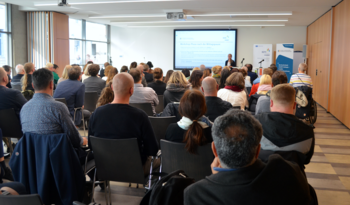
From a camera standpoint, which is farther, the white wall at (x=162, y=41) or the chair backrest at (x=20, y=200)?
the white wall at (x=162, y=41)

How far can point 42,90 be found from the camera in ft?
8.89

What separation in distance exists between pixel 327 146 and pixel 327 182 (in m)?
1.87


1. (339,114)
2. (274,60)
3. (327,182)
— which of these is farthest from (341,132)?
(274,60)

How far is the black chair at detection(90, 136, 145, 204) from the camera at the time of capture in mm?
2480

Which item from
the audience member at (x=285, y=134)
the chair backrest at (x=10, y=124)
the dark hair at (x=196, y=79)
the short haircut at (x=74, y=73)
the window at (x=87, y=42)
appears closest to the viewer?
the audience member at (x=285, y=134)

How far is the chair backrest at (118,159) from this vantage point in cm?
248

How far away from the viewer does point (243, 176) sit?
1.17 meters

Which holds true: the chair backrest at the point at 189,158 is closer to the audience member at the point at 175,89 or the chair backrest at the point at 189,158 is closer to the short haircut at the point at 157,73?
the audience member at the point at 175,89

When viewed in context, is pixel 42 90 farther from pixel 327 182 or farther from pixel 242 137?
pixel 327 182

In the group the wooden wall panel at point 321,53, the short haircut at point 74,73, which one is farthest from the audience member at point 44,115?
the wooden wall panel at point 321,53

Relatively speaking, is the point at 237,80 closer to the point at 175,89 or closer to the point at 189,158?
the point at 175,89

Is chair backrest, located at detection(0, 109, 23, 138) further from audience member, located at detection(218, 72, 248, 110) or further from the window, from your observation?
the window

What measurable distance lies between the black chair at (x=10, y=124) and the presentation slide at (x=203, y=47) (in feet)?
41.7

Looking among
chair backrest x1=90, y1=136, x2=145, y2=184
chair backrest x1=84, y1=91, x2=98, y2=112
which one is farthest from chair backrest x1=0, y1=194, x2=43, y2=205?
chair backrest x1=84, y1=91, x2=98, y2=112
